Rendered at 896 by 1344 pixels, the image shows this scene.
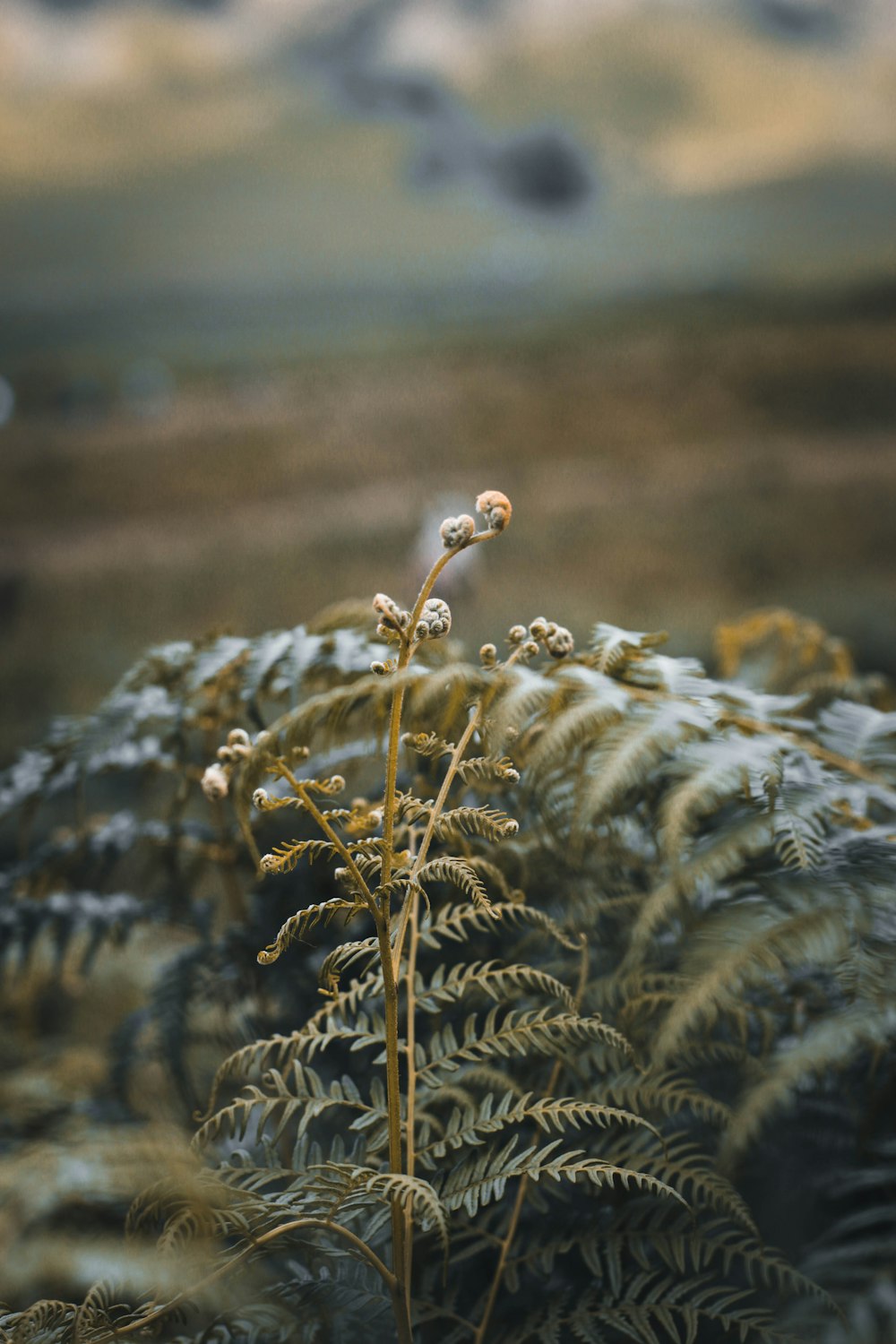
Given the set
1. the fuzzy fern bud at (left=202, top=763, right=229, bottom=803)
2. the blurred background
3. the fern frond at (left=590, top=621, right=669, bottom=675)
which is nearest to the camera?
the fuzzy fern bud at (left=202, top=763, right=229, bottom=803)

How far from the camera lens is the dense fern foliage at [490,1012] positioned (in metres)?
0.32

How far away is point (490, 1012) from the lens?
40cm

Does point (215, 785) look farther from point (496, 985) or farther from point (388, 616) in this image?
point (496, 985)

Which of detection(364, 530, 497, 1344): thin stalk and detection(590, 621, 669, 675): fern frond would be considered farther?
detection(590, 621, 669, 675): fern frond

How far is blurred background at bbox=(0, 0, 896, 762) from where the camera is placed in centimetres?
200

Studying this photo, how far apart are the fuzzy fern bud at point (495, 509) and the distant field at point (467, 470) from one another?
5.42ft

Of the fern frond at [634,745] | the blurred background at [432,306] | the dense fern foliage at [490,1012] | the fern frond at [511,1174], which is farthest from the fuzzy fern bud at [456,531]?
the blurred background at [432,306]

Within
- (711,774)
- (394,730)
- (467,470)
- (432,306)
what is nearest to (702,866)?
(711,774)

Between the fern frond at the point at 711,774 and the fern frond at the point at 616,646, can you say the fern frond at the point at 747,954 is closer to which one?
the fern frond at the point at 711,774

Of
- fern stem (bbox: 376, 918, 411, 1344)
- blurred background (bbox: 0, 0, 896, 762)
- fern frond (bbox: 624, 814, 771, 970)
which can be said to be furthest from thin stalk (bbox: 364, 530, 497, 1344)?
blurred background (bbox: 0, 0, 896, 762)

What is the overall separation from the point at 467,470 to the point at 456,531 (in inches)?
69.2

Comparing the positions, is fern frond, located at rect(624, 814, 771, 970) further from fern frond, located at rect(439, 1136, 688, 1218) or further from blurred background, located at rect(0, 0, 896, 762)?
blurred background, located at rect(0, 0, 896, 762)

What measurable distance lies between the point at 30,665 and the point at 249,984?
162 centimetres

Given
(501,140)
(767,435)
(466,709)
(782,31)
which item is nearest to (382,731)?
(466,709)
